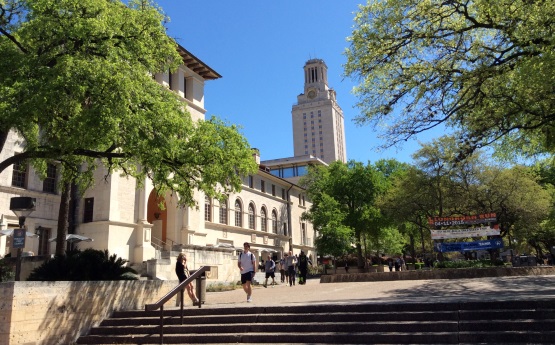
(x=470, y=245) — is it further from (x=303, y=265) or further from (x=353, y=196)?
(x=353, y=196)

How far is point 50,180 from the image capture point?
27.3 metres

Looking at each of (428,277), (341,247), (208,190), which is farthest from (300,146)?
(208,190)

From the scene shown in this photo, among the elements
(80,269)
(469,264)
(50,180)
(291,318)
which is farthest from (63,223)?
(469,264)

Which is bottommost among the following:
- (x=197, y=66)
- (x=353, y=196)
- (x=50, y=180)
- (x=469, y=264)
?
(x=469, y=264)

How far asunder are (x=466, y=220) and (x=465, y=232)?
2.37 ft

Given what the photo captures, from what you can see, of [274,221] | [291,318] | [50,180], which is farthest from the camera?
[274,221]

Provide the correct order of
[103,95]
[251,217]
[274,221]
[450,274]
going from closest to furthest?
1. [103,95]
2. [450,274]
3. [251,217]
4. [274,221]

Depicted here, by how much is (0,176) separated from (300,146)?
127 metres

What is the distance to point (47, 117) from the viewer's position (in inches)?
432

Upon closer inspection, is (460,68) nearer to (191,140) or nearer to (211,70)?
(191,140)

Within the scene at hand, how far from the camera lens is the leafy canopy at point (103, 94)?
34.6 feet

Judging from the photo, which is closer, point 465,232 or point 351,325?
point 351,325

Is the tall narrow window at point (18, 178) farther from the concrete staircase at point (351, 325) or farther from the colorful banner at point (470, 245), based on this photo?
the colorful banner at point (470, 245)

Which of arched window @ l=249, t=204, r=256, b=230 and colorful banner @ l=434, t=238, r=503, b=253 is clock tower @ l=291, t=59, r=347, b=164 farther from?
colorful banner @ l=434, t=238, r=503, b=253
